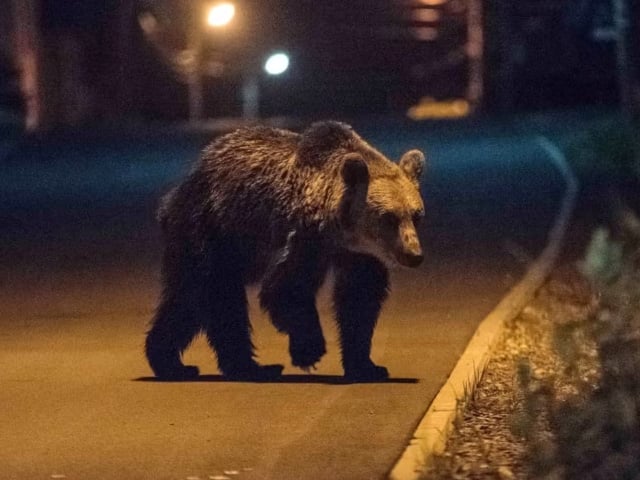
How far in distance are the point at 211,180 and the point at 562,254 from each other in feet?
20.6

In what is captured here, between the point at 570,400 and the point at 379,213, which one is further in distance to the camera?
the point at 379,213

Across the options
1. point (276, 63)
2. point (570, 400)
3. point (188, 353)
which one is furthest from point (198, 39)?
point (570, 400)

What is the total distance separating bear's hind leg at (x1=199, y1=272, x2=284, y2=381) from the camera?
10.1m

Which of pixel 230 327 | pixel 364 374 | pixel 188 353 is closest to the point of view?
pixel 364 374

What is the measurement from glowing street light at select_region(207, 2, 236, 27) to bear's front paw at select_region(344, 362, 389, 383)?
3007 cm

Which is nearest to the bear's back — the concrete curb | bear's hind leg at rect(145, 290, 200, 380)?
bear's hind leg at rect(145, 290, 200, 380)

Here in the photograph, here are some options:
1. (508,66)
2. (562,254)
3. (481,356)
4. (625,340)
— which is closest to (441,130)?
(508,66)

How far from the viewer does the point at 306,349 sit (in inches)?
388

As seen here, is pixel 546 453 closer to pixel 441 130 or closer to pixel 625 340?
pixel 625 340

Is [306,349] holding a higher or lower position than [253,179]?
lower

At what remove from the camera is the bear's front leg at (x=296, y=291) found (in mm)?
9672

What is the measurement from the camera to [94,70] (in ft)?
157

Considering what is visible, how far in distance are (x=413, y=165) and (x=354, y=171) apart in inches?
26.8

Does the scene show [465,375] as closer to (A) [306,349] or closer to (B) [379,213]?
(A) [306,349]
